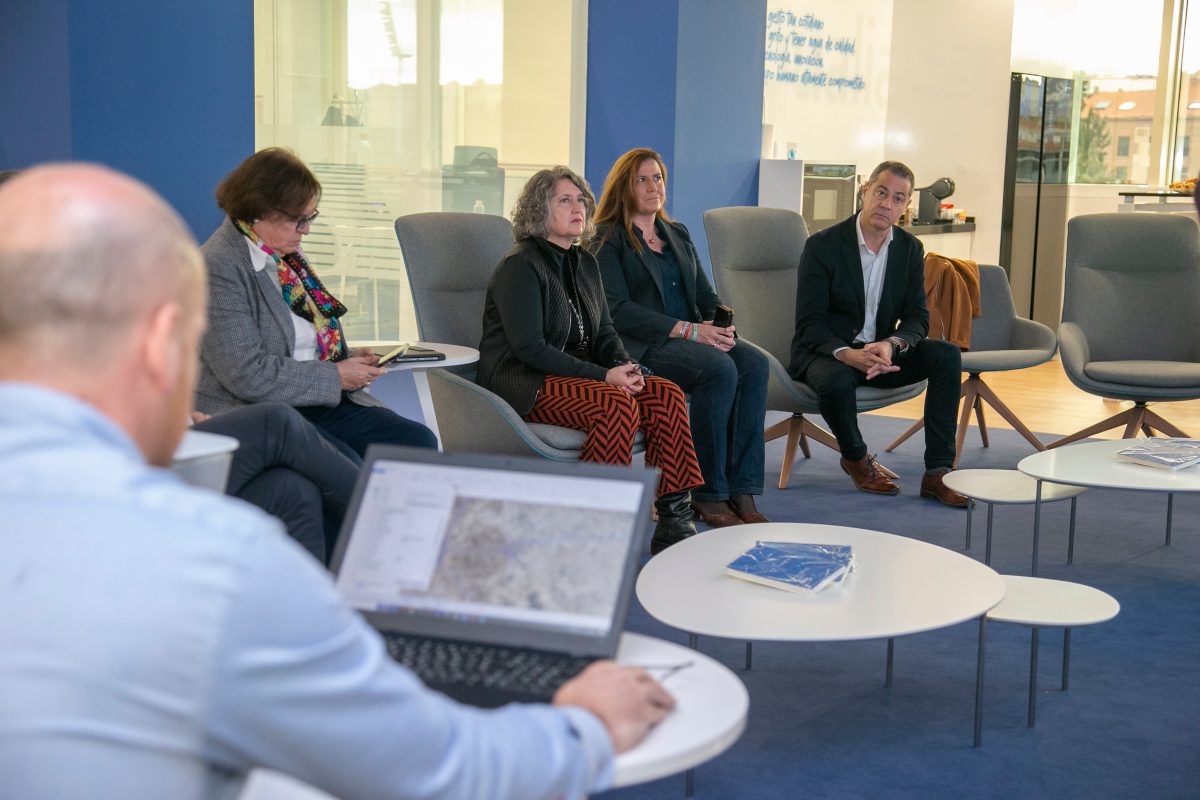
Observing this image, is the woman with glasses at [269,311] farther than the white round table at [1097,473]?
No

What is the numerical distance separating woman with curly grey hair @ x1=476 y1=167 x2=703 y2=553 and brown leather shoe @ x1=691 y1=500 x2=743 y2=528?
0.82 feet

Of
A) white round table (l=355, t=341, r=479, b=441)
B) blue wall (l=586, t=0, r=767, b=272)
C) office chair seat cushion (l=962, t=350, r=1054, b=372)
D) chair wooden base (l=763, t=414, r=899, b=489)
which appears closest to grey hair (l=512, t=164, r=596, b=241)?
white round table (l=355, t=341, r=479, b=441)

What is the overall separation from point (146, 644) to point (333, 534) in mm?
2441

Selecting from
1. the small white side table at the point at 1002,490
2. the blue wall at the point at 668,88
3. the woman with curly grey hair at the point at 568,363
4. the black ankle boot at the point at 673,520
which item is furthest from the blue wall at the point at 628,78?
the small white side table at the point at 1002,490

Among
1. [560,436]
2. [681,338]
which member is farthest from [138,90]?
[681,338]

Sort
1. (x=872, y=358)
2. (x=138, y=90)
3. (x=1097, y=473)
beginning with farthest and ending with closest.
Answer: (x=872, y=358) < (x=138, y=90) < (x=1097, y=473)

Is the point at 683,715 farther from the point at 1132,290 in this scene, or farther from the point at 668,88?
the point at 668,88

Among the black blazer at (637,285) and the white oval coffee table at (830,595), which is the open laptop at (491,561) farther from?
the black blazer at (637,285)

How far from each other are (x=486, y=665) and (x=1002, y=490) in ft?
9.61

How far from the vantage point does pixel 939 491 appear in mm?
5000

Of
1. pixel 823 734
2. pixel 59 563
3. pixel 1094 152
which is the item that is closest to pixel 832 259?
pixel 823 734

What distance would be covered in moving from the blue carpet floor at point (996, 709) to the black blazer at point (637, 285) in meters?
1.25

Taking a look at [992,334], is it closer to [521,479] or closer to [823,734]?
[823,734]

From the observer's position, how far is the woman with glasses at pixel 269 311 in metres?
3.31
